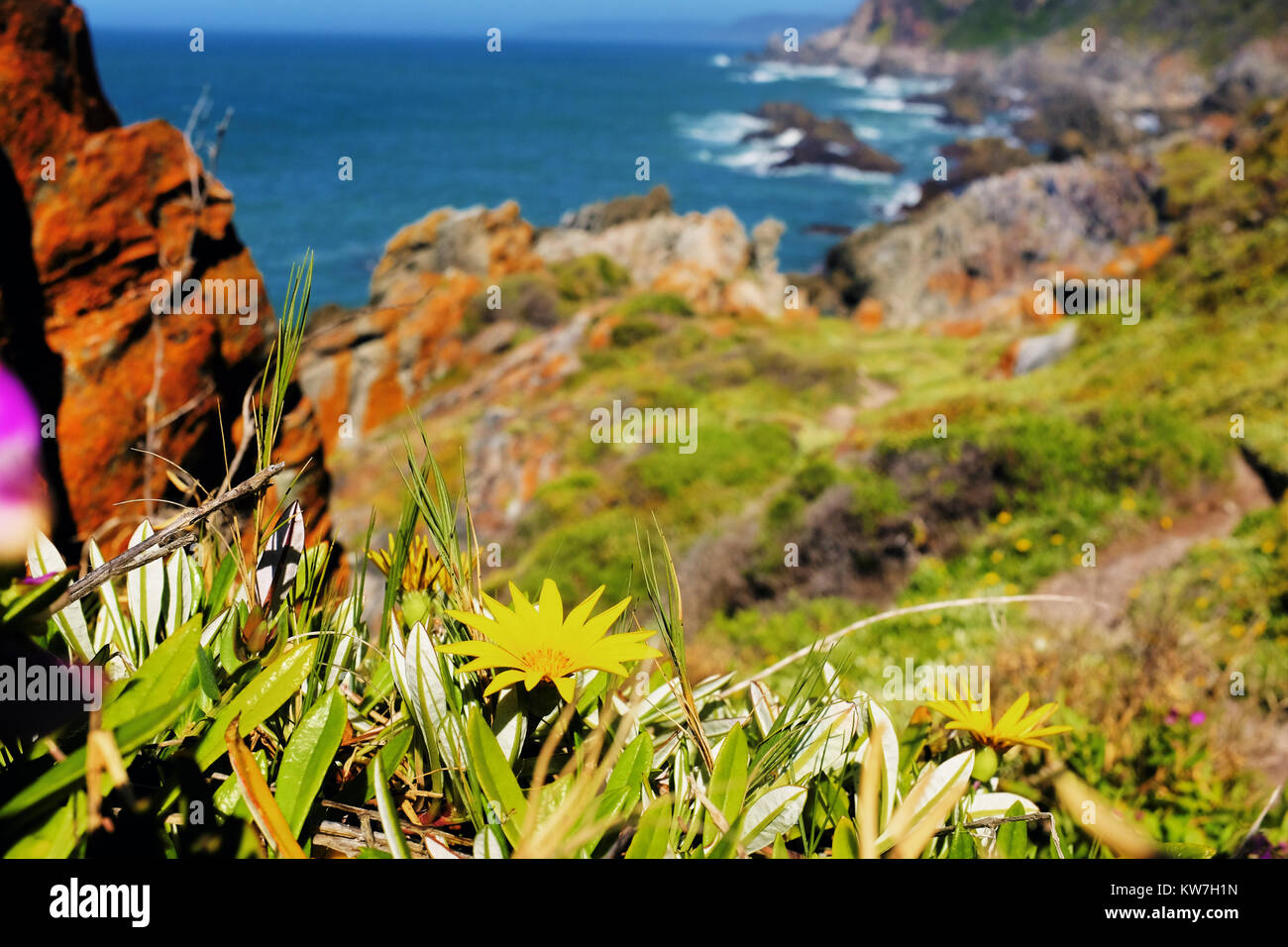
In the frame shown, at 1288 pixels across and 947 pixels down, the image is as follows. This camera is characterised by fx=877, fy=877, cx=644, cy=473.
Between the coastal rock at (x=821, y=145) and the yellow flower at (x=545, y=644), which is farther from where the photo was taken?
the coastal rock at (x=821, y=145)

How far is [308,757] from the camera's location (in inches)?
36.3

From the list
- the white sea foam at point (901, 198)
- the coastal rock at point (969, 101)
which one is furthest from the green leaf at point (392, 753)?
the coastal rock at point (969, 101)

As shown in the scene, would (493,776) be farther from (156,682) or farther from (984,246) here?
(984,246)

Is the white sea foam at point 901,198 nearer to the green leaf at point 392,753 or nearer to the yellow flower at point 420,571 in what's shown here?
the yellow flower at point 420,571

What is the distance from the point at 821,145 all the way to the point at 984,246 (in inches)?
1596

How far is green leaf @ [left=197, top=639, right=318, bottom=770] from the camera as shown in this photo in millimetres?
907

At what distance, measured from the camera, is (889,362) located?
865 inches

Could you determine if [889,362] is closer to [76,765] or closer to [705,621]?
[705,621]

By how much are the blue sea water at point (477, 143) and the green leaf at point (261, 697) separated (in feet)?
78.1

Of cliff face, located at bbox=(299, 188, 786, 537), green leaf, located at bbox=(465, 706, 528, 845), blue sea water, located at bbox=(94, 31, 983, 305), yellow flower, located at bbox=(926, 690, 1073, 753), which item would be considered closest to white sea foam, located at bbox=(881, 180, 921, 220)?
blue sea water, located at bbox=(94, 31, 983, 305)

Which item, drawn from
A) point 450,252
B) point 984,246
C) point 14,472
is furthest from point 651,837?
point 984,246

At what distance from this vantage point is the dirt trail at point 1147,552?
580cm
